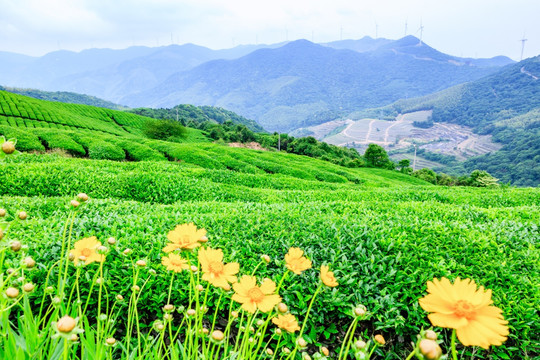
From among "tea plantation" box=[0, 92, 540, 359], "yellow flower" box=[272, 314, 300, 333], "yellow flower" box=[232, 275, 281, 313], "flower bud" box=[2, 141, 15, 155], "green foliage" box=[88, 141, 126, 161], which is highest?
"flower bud" box=[2, 141, 15, 155]

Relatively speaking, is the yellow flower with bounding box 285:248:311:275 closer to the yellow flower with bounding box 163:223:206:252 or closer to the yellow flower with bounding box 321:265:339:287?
the yellow flower with bounding box 321:265:339:287

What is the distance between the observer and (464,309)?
0.91 meters

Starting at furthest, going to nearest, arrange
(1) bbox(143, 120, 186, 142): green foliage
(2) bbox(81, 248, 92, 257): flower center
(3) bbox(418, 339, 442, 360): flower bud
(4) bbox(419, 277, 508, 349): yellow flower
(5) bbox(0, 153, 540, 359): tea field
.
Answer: (1) bbox(143, 120, 186, 142): green foliage
(5) bbox(0, 153, 540, 359): tea field
(2) bbox(81, 248, 92, 257): flower center
(4) bbox(419, 277, 508, 349): yellow flower
(3) bbox(418, 339, 442, 360): flower bud

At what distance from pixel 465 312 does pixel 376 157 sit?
51.2m

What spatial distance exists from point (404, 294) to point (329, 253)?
2.89ft

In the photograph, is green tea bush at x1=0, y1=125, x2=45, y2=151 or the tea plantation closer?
the tea plantation

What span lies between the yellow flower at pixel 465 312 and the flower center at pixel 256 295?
0.65 m

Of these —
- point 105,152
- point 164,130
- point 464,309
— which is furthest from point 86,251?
point 164,130

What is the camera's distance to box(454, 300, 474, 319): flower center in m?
0.90

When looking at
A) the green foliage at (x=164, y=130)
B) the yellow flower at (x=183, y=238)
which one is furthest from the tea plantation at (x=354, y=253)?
the green foliage at (x=164, y=130)

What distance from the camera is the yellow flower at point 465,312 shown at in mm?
864

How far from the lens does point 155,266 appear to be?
2957 mm

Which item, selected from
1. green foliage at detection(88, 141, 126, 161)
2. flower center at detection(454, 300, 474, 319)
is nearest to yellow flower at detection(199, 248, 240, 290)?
flower center at detection(454, 300, 474, 319)

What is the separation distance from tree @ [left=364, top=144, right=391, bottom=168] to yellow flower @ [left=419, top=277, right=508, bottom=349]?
50205mm
